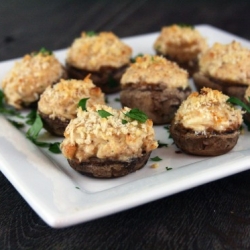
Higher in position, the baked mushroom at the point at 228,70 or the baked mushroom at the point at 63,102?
the baked mushroom at the point at 63,102

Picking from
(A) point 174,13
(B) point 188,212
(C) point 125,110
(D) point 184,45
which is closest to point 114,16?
(A) point 174,13

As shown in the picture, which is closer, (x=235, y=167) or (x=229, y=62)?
(x=235, y=167)

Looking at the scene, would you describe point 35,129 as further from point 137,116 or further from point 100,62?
point 100,62

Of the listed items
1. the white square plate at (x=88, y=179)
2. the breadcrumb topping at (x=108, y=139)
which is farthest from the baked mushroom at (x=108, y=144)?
the white square plate at (x=88, y=179)

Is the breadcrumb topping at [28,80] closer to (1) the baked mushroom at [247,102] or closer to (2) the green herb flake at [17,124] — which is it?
(2) the green herb flake at [17,124]

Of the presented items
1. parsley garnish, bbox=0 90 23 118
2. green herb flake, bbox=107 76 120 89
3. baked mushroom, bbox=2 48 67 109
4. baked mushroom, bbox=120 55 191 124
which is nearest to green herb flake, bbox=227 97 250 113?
baked mushroom, bbox=120 55 191 124

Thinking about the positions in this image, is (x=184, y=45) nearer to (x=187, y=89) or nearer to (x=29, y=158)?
(x=187, y=89)
